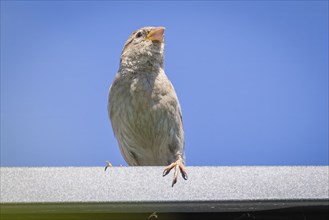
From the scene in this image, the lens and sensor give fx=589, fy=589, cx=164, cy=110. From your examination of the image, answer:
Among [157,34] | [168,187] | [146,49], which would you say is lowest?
[168,187]

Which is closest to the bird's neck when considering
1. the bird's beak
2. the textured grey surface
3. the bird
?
the bird

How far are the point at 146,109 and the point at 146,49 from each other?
0.45m

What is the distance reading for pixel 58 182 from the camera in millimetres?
1312

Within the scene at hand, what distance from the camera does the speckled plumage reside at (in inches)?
132

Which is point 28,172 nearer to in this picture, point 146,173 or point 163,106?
point 146,173

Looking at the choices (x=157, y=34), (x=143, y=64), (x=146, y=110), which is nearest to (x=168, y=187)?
(x=146, y=110)

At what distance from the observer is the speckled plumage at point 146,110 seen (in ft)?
11.0

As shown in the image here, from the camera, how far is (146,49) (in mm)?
3600

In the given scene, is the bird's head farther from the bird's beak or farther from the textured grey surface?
the textured grey surface

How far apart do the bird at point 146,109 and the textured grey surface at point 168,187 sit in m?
1.96

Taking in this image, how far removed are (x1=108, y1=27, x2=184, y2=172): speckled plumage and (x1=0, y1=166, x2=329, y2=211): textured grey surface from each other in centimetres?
198

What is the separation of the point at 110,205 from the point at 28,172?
219mm

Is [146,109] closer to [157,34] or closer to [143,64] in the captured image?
[143,64]

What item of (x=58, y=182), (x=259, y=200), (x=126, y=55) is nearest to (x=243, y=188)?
(x=259, y=200)
